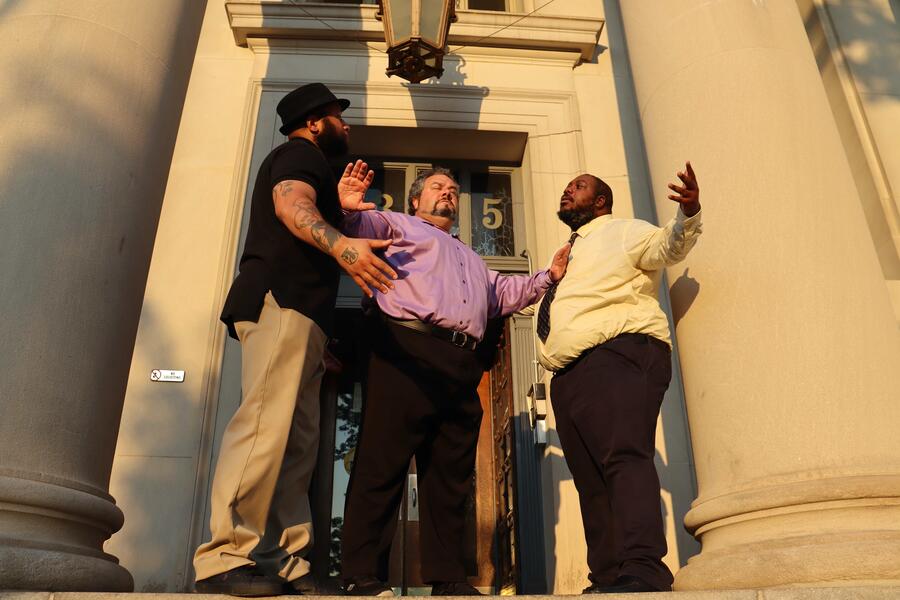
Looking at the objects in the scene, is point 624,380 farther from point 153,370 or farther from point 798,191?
point 153,370

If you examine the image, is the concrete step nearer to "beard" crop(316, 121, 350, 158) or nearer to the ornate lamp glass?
"beard" crop(316, 121, 350, 158)

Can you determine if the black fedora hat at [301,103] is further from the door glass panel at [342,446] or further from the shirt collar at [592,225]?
the door glass panel at [342,446]

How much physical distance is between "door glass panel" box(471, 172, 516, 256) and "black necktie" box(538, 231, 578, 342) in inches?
117

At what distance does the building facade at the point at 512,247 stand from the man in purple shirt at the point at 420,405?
11.5 inches

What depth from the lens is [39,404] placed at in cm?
328

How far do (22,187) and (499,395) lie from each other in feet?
13.2

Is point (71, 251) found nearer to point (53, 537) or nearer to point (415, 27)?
point (53, 537)

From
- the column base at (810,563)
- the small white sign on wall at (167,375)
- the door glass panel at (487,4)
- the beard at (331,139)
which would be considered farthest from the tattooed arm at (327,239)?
the door glass panel at (487,4)

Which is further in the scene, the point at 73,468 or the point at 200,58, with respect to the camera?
the point at 200,58

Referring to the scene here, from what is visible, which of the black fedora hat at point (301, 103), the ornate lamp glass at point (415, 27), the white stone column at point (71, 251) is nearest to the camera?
the white stone column at point (71, 251)

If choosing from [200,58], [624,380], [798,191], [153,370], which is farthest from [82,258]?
[200,58]

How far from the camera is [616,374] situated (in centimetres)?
337

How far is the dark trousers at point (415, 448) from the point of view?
319cm

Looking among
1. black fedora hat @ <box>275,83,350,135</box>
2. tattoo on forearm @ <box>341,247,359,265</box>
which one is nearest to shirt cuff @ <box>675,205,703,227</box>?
tattoo on forearm @ <box>341,247,359,265</box>
